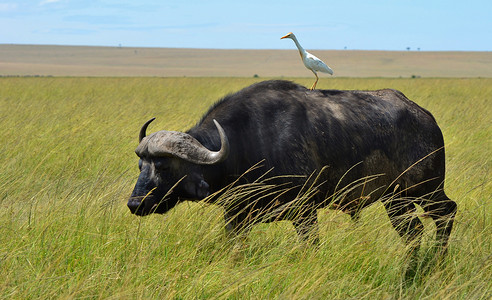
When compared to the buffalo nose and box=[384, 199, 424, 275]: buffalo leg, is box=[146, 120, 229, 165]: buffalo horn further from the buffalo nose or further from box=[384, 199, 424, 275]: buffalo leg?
box=[384, 199, 424, 275]: buffalo leg

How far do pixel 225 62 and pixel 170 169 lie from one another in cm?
12786

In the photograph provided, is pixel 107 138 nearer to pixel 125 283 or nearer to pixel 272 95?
pixel 272 95

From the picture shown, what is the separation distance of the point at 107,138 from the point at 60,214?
5.51 meters

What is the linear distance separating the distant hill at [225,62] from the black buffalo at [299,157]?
3738 inches

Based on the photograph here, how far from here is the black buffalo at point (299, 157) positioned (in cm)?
470

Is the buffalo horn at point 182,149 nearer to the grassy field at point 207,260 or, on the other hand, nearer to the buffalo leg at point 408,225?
the grassy field at point 207,260

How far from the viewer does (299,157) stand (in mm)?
5160

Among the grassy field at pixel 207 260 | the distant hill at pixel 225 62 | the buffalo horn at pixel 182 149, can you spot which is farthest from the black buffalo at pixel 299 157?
the distant hill at pixel 225 62

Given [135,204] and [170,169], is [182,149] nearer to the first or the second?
[170,169]

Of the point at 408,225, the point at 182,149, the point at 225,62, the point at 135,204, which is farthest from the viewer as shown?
the point at 225,62

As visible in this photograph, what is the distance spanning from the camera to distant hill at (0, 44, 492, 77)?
4156 inches

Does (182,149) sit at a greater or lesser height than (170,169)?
greater

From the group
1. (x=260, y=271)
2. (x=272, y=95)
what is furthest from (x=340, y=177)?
(x=260, y=271)

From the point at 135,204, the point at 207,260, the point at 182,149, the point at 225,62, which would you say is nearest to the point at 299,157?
the point at 182,149
